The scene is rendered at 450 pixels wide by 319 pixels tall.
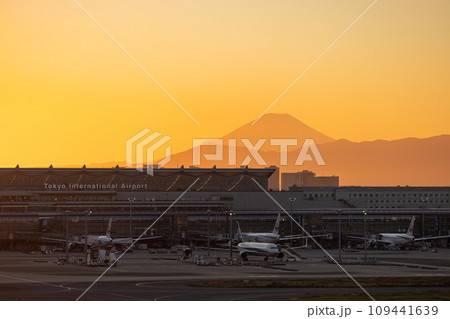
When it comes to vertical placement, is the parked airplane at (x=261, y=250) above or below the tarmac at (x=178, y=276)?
above

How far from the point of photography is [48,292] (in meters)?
99.9

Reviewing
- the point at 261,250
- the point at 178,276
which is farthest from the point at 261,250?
the point at 178,276

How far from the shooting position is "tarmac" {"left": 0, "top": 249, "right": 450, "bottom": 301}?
98.4 meters

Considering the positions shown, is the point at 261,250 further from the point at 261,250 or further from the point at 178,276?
the point at 178,276

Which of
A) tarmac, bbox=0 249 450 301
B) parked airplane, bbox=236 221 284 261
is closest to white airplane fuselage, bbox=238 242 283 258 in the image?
parked airplane, bbox=236 221 284 261

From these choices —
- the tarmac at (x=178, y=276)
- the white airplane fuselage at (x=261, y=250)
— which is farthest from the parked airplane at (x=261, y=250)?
the tarmac at (x=178, y=276)

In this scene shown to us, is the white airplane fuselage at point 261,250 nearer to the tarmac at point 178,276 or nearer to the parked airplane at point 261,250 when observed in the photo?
the parked airplane at point 261,250

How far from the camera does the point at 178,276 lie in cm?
13062

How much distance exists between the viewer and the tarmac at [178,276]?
323 feet

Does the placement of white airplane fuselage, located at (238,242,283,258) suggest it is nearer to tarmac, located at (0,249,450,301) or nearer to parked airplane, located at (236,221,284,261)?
parked airplane, located at (236,221,284,261)

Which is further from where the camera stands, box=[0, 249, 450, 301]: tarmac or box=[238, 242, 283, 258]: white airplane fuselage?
box=[238, 242, 283, 258]: white airplane fuselage

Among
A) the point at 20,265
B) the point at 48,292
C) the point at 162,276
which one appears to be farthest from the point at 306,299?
the point at 20,265
